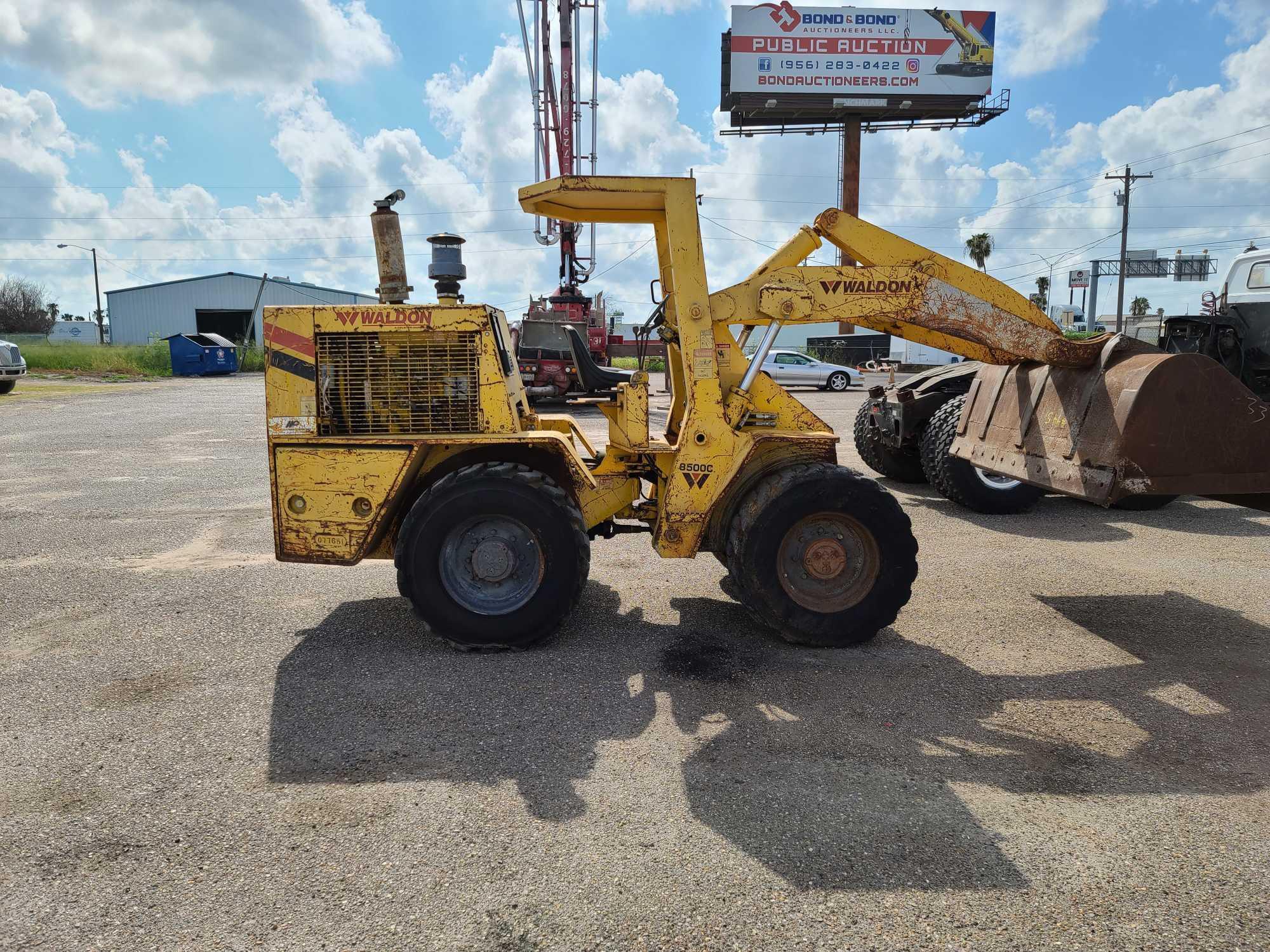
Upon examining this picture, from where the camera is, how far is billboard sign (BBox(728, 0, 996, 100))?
4553 cm

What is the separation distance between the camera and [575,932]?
2.64m

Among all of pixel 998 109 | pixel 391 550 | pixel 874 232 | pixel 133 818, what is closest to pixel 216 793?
pixel 133 818

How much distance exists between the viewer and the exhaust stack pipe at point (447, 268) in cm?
516

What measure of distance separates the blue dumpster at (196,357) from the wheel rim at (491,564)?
38739mm

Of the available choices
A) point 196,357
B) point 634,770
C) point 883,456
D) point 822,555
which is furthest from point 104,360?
point 634,770

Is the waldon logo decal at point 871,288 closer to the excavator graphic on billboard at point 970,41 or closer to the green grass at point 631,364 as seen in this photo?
the green grass at point 631,364

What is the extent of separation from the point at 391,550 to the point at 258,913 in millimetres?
2745

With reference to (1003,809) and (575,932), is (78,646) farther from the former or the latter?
(1003,809)

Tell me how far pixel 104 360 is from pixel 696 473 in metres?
40.4

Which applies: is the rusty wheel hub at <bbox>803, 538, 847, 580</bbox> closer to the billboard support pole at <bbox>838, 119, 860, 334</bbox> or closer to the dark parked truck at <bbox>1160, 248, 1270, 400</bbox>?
the dark parked truck at <bbox>1160, 248, 1270, 400</bbox>

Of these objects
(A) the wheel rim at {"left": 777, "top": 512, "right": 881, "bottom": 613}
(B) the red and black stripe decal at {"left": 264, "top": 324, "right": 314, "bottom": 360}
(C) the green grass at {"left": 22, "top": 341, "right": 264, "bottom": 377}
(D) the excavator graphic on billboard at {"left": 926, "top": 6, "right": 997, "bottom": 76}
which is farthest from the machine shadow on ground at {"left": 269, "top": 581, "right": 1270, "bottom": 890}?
(D) the excavator graphic on billboard at {"left": 926, "top": 6, "right": 997, "bottom": 76}

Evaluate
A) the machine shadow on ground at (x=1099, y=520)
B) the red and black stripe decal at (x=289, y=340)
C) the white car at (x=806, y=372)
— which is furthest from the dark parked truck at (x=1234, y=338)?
the white car at (x=806, y=372)

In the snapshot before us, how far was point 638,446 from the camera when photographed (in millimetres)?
5289

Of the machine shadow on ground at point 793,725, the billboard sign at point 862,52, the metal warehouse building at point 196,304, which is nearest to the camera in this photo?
the machine shadow on ground at point 793,725
